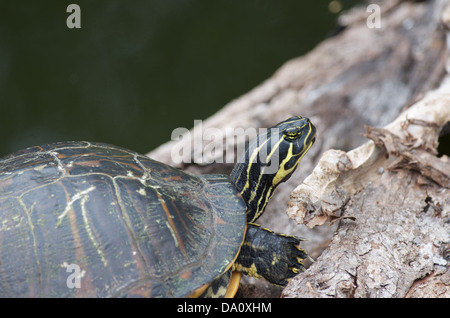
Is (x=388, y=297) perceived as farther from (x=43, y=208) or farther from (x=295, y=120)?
(x=43, y=208)

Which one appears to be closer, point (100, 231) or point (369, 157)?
point (100, 231)

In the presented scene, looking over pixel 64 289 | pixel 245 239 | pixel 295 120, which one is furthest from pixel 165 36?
pixel 64 289

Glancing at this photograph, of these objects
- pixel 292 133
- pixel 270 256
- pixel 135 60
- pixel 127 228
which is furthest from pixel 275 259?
pixel 135 60

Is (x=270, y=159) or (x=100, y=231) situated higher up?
(x=270, y=159)

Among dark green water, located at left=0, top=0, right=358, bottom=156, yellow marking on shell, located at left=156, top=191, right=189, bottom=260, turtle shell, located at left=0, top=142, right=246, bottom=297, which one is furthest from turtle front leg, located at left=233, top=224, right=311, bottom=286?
dark green water, located at left=0, top=0, right=358, bottom=156

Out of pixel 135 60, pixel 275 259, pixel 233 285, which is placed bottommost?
pixel 233 285

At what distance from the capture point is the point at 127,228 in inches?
91.4

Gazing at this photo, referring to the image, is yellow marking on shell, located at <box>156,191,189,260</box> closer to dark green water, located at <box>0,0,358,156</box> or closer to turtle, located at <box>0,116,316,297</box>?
turtle, located at <box>0,116,316,297</box>

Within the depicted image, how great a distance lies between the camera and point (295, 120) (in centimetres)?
287

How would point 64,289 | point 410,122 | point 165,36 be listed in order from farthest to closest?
point 165,36 → point 410,122 → point 64,289

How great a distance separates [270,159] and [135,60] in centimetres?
366

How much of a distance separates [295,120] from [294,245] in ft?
2.58

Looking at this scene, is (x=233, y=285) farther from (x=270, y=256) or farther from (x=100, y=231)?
(x=100, y=231)

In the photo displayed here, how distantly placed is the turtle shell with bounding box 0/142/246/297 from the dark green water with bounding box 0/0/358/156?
2931mm
